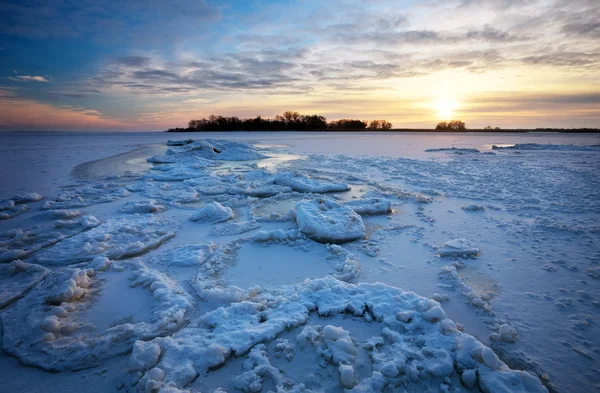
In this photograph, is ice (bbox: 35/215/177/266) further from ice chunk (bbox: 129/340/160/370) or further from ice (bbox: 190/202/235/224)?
ice chunk (bbox: 129/340/160/370)

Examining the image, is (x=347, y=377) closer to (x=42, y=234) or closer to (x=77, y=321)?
(x=77, y=321)

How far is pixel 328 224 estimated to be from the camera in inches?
161

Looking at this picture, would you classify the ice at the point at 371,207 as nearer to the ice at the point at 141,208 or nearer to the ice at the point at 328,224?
the ice at the point at 328,224

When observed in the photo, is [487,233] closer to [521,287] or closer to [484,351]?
[521,287]

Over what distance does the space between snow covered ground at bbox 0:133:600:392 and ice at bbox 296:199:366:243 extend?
0.10 ft

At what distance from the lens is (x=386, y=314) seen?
2.31 metres

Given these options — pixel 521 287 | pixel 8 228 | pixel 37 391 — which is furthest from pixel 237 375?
pixel 8 228

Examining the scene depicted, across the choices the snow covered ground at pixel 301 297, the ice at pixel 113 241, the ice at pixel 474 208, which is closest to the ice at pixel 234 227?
the snow covered ground at pixel 301 297

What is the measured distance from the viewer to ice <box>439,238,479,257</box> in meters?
3.46

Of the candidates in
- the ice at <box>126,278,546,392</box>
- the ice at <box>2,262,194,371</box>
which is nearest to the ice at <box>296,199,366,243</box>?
the ice at <box>126,278,546,392</box>

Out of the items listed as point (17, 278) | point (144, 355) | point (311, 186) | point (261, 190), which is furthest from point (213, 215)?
point (144, 355)

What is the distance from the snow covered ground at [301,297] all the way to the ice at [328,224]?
0.03 m

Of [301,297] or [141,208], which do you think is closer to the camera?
[301,297]

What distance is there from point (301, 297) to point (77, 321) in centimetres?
190
